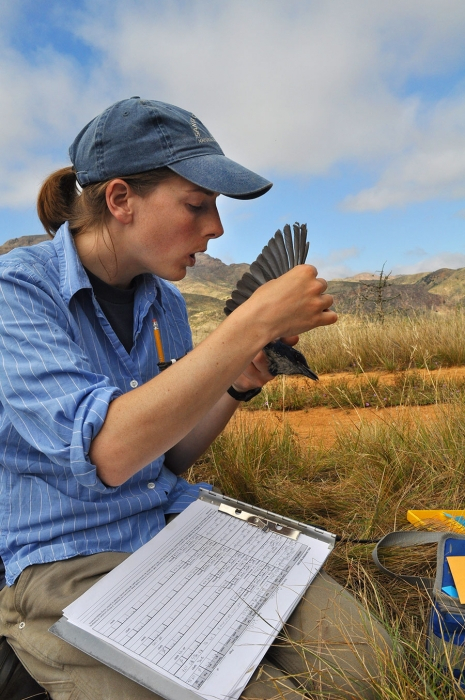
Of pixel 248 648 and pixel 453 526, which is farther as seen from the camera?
pixel 453 526

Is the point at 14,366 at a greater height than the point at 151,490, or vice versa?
the point at 14,366

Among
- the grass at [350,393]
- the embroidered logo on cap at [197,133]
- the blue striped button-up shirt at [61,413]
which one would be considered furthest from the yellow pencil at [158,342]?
the grass at [350,393]

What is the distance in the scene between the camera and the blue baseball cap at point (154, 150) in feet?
5.20

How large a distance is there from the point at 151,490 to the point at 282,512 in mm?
962

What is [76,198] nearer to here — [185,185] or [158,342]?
[185,185]

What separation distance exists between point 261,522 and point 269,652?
408 mm

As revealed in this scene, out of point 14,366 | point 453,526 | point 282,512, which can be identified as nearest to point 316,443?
point 282,512

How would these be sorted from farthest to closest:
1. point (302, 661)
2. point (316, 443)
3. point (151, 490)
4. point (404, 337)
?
1. point (404, 337)
2. point (316, 443)
3. point (151, 490)
4. point (302, 661)

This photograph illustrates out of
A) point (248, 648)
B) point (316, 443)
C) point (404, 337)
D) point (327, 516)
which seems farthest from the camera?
point (404, 337)

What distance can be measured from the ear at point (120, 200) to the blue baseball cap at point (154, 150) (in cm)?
4

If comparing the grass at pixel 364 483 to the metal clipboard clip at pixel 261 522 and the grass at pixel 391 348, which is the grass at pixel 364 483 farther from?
the grass at pixel 391 348

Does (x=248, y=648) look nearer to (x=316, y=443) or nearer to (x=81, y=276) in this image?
(x=81, y=276)

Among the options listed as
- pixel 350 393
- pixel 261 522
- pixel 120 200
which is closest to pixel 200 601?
pixel 261 522

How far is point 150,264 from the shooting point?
1722 millimetres
